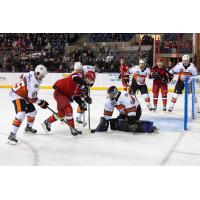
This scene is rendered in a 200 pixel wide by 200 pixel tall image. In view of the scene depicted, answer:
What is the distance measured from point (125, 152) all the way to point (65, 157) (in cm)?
63

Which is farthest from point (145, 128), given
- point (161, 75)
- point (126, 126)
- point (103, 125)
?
point (161, 75)

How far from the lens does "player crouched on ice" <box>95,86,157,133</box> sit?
4.21 meters

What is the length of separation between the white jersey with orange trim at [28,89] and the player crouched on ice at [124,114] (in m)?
0.87

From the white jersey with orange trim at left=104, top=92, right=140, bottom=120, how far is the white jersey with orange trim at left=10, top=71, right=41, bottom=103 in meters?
0.90

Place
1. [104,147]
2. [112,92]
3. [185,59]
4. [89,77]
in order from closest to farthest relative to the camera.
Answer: [104,147]
[112,92]
[89,77]
[185,59]

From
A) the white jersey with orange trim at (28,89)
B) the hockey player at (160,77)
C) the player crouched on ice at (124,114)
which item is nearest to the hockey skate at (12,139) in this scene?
the white jersey with orange trim at (28,89)

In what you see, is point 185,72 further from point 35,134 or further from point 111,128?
point 35,134

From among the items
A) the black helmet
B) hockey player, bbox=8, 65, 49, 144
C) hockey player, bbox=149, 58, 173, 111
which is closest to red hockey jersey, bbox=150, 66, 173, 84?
hockey player, bbox=149, 58, 173, 111

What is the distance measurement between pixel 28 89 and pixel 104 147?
105 cm

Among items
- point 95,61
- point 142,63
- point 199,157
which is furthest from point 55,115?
point 95,61

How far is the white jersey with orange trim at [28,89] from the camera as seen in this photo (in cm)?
382

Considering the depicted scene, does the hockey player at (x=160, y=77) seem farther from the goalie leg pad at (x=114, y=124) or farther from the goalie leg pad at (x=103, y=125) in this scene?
the goalie leg pad at (x=103, y=125)

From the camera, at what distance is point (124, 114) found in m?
4.46

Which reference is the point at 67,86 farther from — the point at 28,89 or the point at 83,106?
the point at 28,89
